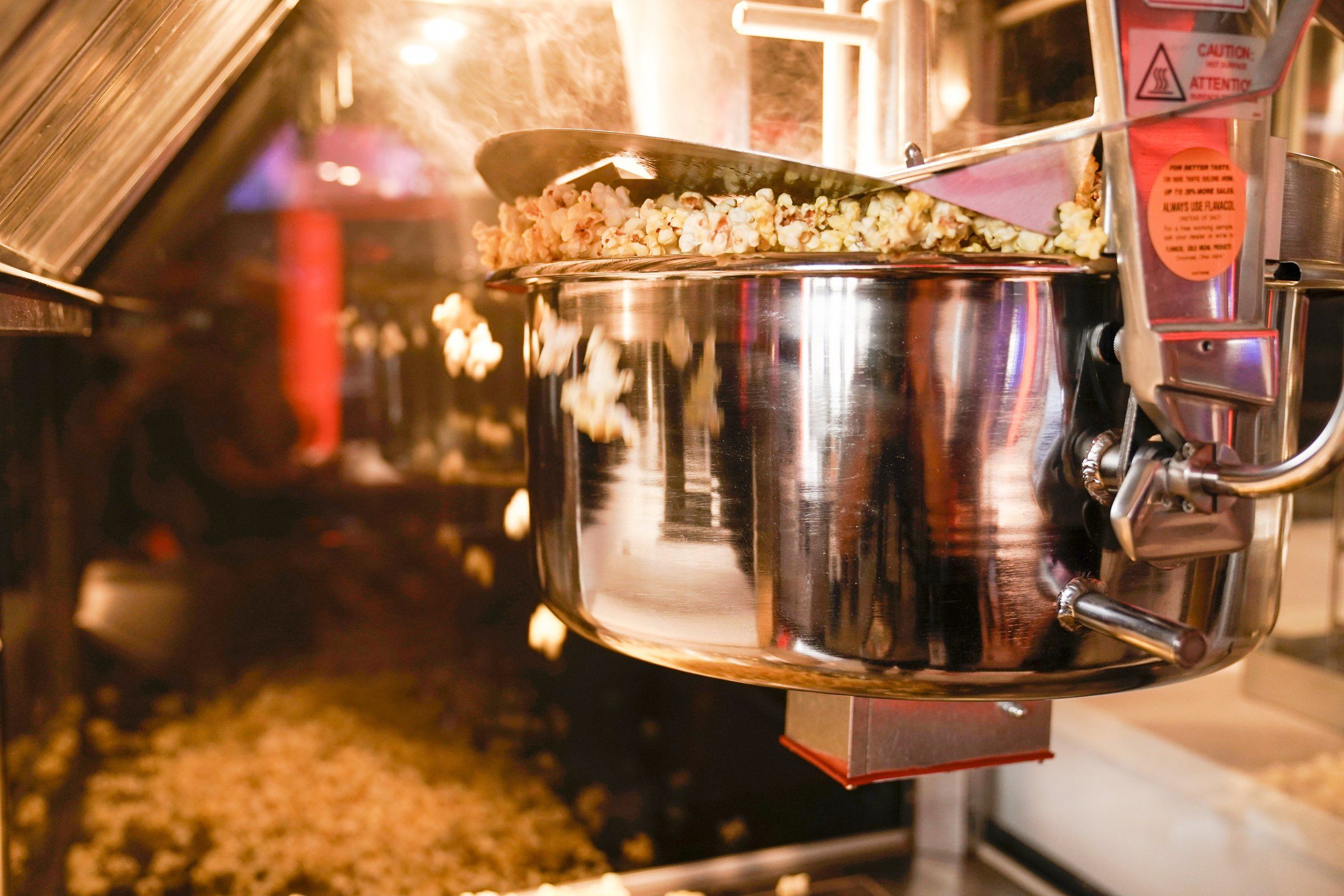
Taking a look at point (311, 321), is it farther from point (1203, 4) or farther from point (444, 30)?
point (1203, 4)

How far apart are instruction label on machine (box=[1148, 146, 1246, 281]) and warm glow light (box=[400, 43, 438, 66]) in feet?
2.65

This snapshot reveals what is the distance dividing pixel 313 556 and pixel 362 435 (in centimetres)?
15

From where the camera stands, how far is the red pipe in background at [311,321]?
3.43 feet

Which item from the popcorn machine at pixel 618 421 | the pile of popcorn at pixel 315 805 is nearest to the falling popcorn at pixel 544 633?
the popcorn machine at pixel 618 421

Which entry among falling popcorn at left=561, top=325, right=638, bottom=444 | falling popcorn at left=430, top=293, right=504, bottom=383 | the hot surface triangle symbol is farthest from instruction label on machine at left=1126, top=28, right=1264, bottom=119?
falling popcorn at left=430, top=293, right=504, bottom=383

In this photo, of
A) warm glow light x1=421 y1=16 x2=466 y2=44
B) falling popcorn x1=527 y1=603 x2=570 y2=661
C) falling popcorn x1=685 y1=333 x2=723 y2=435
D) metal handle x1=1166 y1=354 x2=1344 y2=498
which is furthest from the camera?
falling popcorn x1=527 y1=603 x2=570 y2=661

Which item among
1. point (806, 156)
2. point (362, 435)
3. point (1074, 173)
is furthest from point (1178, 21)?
point (362, 435)

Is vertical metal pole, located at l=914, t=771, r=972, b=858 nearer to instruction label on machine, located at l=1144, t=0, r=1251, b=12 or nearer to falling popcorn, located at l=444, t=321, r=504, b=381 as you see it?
falling popcorn, located at l=444, t=321, r=504, b=381

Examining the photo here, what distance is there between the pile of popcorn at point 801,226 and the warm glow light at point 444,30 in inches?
20.7

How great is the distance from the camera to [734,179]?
0.54 meters

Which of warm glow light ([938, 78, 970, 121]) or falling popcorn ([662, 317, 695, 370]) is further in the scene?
warm glow light ([938, 78, 970, 121])

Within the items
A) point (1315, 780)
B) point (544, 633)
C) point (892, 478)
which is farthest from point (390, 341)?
point (1315, 780)

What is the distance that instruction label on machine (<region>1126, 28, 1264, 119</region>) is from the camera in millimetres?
465

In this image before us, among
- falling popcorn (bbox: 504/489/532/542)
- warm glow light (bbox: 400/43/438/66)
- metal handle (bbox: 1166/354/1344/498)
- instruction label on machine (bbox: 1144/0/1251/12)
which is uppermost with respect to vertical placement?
warm glow light (bbox: 400/43/438/66)
